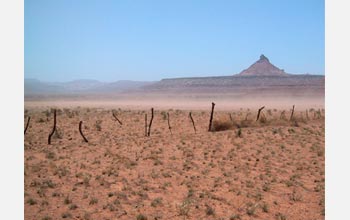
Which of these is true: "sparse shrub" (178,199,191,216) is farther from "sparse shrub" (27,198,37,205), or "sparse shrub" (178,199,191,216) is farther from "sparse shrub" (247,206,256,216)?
"sparse shrub" (27,198,37,205)

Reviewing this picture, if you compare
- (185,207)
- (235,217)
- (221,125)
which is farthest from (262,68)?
(235,217)

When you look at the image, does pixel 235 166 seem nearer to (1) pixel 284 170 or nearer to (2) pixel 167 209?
(1) pixel 284 170

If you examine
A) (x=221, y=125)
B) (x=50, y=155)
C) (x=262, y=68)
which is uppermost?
(x=262, y=68)

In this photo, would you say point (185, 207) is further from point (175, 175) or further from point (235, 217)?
point (175, 175)

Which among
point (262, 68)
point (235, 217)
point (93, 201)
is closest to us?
point (235, 217)

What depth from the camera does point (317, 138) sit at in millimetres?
17266

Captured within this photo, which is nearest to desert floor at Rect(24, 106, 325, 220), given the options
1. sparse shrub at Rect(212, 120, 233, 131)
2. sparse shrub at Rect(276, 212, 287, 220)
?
sparse shrub at Rect(276, 212, 287, 220)

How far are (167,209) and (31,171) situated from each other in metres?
4.91

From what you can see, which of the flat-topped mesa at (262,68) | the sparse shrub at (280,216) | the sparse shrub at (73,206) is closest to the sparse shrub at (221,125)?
the sparse shrub at (280,216)

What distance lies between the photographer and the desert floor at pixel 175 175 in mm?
7711

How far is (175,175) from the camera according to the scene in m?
10.5

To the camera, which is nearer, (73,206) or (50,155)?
(73,206)

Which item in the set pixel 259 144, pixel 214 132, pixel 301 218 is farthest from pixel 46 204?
pixel 214 132

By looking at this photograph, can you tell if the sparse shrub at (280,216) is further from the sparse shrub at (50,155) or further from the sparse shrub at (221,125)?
the sparse shrub at (221,125)
